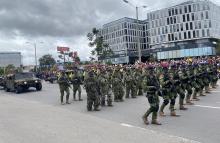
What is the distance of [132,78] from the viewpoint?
19.7 metres

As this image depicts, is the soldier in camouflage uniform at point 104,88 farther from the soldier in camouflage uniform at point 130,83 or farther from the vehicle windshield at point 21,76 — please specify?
the vehicle windshield at point 21,76

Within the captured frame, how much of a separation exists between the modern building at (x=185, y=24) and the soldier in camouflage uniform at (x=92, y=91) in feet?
258

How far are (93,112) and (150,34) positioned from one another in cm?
9921

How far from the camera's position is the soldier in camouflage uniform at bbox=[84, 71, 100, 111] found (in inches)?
611

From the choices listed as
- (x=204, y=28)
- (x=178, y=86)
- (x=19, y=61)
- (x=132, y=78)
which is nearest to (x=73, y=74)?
(x=132, y=78)

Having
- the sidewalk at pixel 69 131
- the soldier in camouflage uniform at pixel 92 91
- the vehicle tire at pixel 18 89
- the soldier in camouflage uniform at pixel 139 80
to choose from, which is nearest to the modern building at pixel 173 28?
the vehicle tire at pixel 18 89

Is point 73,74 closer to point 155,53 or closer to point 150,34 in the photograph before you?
point 155,53

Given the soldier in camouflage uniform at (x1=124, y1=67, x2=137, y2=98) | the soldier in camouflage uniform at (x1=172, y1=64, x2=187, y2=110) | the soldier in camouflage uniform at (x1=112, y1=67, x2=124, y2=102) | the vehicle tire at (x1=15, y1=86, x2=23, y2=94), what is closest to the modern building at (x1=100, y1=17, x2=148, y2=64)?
the vehicle tire at (x1=15, y1=86, x2=23, y2=94)

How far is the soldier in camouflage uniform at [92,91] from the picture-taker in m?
15.5

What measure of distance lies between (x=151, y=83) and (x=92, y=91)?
4691 mm

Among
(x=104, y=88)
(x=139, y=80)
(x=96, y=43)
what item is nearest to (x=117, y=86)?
(x=104, y=88)

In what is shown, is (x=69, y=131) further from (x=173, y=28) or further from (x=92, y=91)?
(x=173, y=28)

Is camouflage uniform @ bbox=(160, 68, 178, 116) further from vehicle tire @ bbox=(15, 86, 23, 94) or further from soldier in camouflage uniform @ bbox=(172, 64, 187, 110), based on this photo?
vehicle tire @ bbox=(15, 86, 23, 94)

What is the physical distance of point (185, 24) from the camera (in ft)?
342
